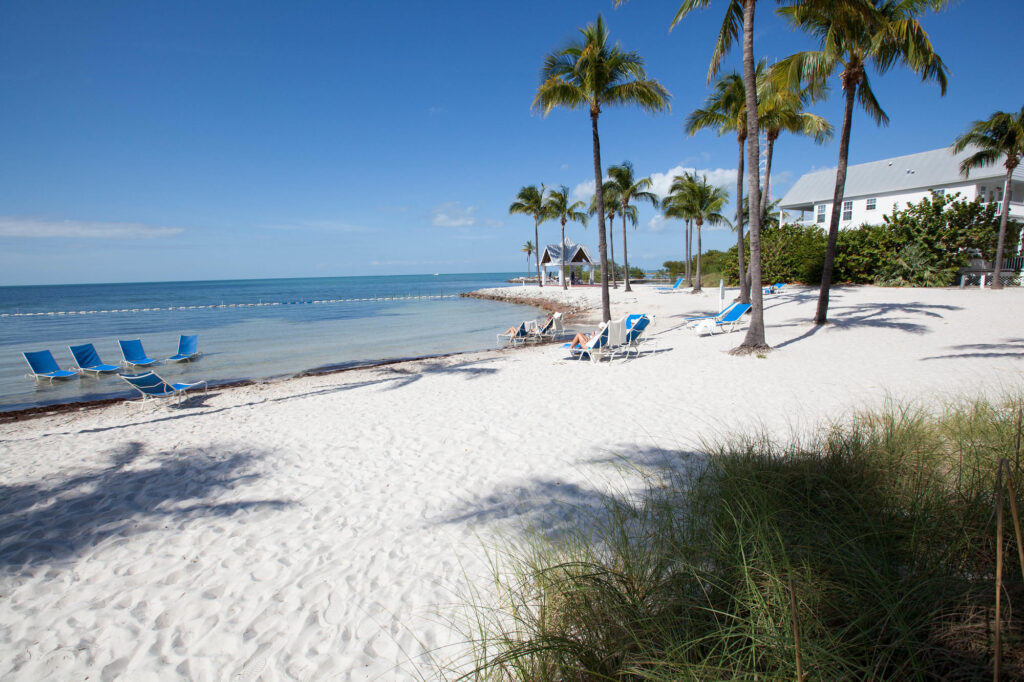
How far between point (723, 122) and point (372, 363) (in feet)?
52.1

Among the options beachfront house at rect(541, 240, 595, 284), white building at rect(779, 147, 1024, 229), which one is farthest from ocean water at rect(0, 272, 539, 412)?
white building at rect(779, 147, 1024, 229)

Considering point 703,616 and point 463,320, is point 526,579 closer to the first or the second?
point 703,616

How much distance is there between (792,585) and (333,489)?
4262 millimetres

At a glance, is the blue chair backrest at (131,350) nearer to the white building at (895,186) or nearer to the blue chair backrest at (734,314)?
the blue chair backrest at (734,314)

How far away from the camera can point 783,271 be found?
25656 millimetres

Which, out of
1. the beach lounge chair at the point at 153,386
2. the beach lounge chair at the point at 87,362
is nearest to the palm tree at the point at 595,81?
the beach lounge chair at the point at 153,386

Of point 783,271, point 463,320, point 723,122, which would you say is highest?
point 723,122

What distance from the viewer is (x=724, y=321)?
46.8 feet

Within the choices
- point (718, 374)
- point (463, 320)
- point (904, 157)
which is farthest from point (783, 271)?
point (718, 374)

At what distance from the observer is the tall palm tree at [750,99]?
30.6 ft

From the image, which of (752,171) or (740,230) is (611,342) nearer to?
(752,171)

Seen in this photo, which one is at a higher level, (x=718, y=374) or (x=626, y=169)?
(x=626, y=169)

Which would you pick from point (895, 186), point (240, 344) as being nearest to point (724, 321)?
point (240, 344)

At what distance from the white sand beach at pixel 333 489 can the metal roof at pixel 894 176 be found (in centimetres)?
2345
